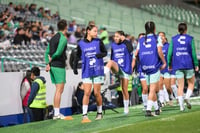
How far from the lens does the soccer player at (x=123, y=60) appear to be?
46.9 feet

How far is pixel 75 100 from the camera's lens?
17891 millimetres

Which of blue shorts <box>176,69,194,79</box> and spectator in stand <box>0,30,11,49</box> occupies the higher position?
spectator in stand <box>0,30,11,49</box>

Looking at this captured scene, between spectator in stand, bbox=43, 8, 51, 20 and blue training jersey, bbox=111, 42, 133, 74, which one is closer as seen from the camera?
blue training jersey, bbox=111, 42, 133, 74

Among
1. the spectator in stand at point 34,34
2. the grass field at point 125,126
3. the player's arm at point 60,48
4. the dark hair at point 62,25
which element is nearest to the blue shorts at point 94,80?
the grass field at point 125,126

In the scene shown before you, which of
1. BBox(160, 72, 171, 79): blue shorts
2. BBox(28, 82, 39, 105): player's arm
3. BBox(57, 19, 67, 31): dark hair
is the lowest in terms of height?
BBox(28, 82, 39, 105): player's arm

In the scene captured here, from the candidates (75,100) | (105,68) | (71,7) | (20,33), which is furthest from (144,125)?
(71,7)

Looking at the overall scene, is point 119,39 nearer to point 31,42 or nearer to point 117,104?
point 117,104

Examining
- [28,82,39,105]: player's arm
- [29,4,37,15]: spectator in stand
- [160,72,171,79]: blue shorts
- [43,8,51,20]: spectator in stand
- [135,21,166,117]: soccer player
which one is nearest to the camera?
[135,21,166,117]: soccer player

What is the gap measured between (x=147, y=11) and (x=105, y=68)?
77.1ft

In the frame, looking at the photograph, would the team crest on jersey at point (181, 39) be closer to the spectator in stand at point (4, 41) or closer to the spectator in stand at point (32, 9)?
the spectator in stand at point (4, 41)

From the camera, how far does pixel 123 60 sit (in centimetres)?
1446

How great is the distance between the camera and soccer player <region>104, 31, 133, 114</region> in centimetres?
1428

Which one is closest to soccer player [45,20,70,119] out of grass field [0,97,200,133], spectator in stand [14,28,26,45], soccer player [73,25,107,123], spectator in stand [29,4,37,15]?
grass field [0,97,200,133]

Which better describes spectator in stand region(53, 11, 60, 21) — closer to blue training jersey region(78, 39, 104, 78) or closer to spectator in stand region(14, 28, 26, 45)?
spectator in stand region(14, 28, 26, 45)
